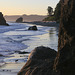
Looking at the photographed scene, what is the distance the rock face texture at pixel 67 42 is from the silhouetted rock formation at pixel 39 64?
0.34 meters

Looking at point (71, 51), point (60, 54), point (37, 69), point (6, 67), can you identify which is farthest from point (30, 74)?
point (6, 67)

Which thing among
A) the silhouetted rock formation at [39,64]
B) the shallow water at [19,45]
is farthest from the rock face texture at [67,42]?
the shallow water at [19,45]

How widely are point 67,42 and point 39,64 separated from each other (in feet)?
4.11

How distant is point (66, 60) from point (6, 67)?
3432mm

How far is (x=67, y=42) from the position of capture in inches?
121

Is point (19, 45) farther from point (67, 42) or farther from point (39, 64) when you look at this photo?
point (67, 42)

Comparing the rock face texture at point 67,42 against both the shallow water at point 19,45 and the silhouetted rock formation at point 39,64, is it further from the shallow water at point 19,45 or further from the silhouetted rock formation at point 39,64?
the shallow water at point 19,45

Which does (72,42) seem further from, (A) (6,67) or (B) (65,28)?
(A) (6,67)

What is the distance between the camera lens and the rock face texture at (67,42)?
9.57 feet

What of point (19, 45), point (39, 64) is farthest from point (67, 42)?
point (19, 45)

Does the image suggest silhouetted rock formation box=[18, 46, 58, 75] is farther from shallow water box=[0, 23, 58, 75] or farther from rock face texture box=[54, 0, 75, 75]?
shallow water box=[0, 23, 58, 75]

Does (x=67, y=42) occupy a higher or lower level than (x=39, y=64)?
higher

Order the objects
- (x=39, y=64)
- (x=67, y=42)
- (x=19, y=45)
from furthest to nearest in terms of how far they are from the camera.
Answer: (x=19, y=45) < (x=39, y=64) < (x=67, y=42)

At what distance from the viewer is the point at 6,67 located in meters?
6.09
